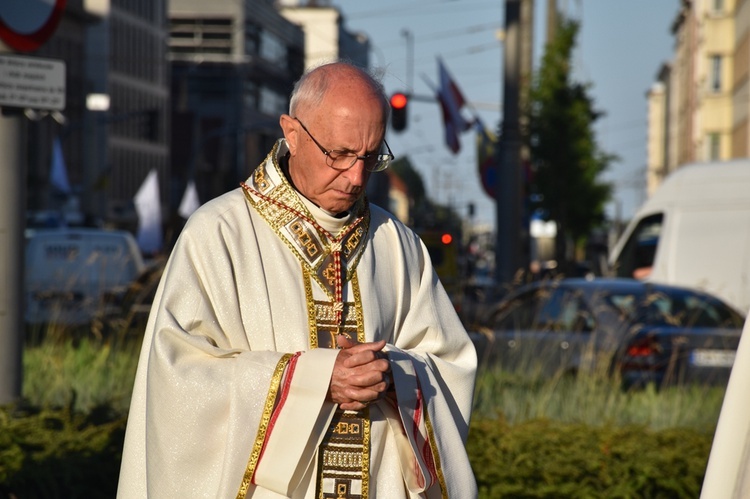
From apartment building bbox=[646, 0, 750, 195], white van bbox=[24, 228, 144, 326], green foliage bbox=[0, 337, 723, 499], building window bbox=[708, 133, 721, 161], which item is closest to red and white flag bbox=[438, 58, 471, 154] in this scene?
white van bbox=[24, 228, 144, 326]

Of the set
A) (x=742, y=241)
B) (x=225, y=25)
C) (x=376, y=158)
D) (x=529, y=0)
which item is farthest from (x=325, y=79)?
(x=225, y=25)

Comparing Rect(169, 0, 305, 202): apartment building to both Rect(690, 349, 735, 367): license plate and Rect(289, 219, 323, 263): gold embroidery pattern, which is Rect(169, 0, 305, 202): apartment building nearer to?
Rect(690, 349, 735, 367): license plate

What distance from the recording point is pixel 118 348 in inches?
398

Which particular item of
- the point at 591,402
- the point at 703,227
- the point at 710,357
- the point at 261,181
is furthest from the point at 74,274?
the point at 703,227

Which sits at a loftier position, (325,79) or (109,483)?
(325,79)

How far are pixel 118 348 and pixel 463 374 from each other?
633 centimetres

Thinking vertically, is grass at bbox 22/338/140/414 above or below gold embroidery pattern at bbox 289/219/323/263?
below

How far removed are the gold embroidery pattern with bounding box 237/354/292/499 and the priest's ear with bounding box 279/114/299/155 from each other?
1.88 feet

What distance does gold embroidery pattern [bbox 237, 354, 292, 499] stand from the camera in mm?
3746

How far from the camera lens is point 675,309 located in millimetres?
12812

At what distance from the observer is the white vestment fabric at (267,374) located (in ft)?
12.3

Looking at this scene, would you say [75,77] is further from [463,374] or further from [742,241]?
[463,374]

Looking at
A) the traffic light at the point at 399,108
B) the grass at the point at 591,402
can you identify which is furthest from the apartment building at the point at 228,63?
the grass at the point at 591,402

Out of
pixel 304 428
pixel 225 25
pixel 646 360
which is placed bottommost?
pixel 646 360
